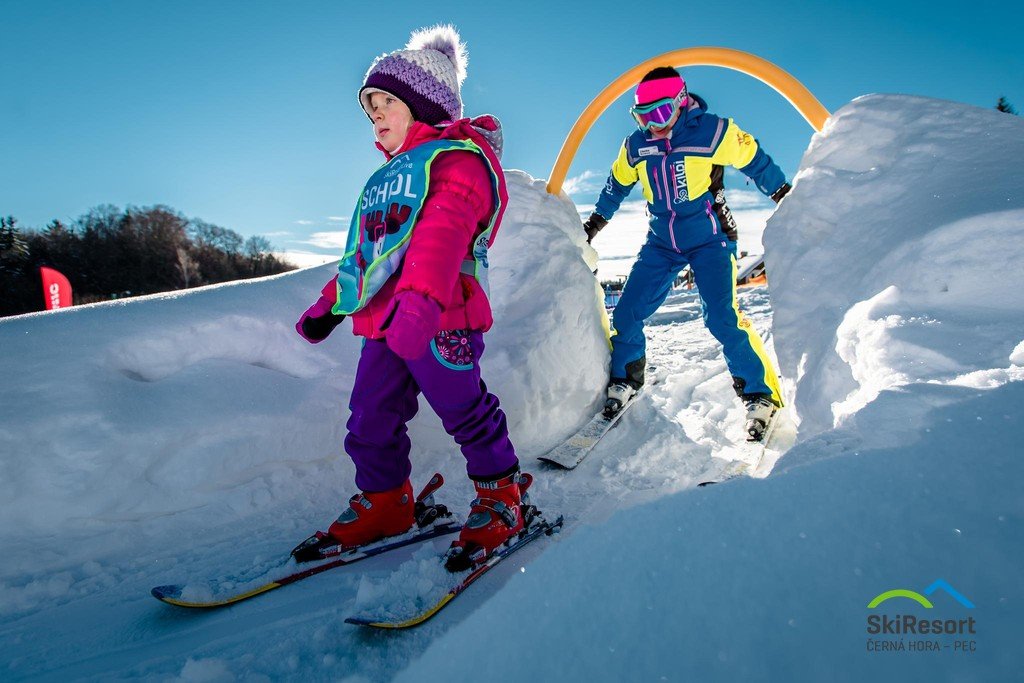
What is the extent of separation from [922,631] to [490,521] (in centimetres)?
120

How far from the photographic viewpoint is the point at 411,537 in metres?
1.80

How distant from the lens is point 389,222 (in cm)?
167

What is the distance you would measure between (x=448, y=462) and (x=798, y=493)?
1.84 metres

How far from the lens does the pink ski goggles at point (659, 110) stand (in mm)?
3150

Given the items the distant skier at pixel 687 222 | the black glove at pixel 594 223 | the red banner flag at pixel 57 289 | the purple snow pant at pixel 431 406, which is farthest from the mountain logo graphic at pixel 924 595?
the red banner flag at pixel 57 289

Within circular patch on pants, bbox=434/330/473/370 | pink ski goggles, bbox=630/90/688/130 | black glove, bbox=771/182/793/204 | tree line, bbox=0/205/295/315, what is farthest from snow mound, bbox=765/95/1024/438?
tree line, bbox=0/205/295/315

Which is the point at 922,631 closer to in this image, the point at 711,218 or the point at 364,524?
the point at 364,524

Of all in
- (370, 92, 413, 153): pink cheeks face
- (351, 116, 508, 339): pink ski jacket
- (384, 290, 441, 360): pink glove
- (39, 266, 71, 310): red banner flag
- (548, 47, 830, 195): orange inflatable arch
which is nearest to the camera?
(384, 290, 441, 360): pink glove

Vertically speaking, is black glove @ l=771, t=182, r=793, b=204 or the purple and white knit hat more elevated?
the purple and white knit hat

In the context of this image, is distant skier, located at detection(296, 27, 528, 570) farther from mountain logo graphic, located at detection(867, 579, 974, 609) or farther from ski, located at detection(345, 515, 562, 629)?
mountain logo graphic, located at detection(867, 579, 974, 609)

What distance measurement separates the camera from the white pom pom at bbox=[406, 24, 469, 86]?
2.06 metres

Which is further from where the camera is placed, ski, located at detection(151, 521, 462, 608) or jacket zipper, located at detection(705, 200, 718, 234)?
jacket zipper, located at detection(705, 200, 718, 234)

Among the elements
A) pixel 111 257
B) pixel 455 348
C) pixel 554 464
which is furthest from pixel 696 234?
pixel 111 257

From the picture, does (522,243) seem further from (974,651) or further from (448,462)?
(974,651)
